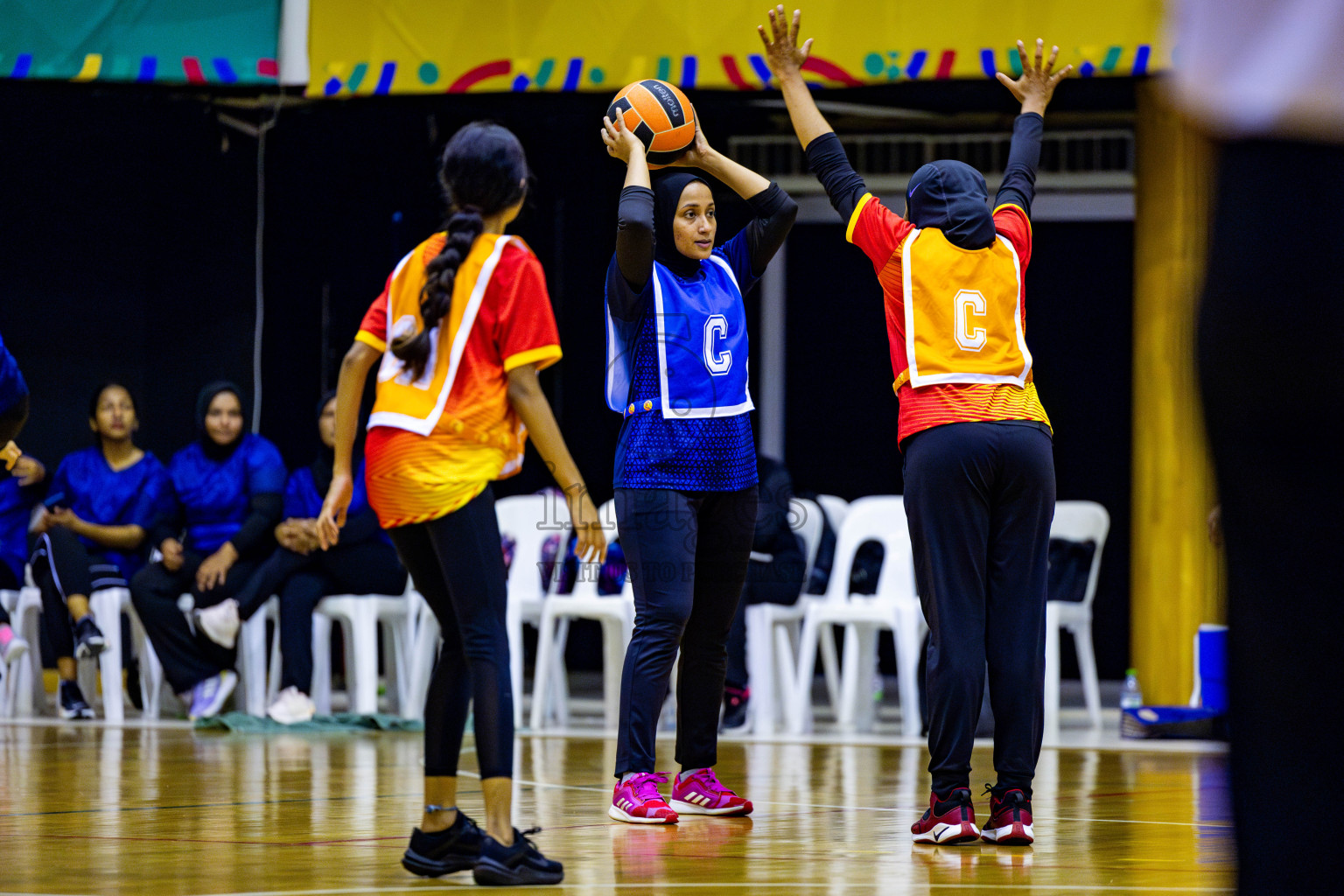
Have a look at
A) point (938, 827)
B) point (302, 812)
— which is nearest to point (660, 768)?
point (302, 812)

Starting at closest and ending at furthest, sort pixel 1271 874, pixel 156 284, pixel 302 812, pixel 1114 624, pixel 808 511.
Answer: pixel 1271 874, pixel 302 812, pixel 808 511, pixel 156 284, pixel 1114 624

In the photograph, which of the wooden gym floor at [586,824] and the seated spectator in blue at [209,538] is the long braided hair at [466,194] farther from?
the seated spectator in blue at [209,538]

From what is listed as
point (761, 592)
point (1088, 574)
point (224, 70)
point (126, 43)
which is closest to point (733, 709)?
point (761, 592)

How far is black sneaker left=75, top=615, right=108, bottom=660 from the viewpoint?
6926mm

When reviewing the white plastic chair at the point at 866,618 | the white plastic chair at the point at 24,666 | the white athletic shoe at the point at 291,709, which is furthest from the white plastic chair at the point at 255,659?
the white plastic chair at the point at 866,618

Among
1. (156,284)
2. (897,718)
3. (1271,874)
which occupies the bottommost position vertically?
(897,718)

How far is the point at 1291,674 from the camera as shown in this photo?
43.2 inches

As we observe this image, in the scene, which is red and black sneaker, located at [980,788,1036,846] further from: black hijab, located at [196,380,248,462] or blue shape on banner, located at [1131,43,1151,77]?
black hijab, located at [196,380,248,462]

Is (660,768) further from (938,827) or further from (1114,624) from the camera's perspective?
(1114,624)

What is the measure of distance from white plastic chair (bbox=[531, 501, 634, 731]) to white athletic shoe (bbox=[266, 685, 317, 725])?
100 cm

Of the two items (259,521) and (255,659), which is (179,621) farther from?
(259,521)

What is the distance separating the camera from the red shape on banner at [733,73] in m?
7.20

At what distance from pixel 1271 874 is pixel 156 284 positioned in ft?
28.1

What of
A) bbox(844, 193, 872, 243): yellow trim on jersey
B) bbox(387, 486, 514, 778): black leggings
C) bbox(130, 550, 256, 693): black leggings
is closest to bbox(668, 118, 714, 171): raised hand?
bbox(844, 193, 872, 243): yellow trim on jersey
